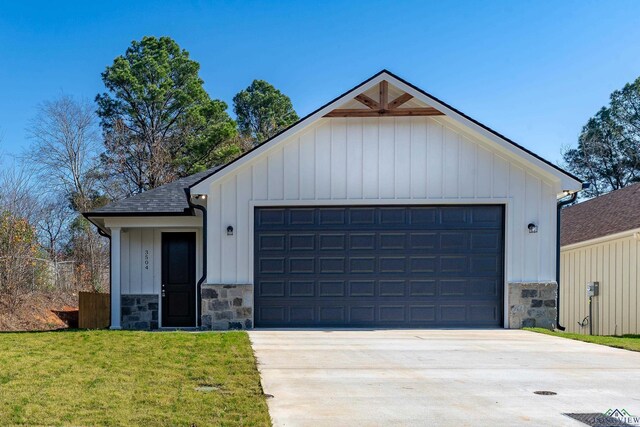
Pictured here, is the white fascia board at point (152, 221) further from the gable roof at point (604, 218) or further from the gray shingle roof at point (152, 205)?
the gable roof at point (604, 218)

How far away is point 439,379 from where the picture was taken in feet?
19.7

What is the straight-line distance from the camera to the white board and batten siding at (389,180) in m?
10.6

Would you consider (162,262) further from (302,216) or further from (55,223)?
(55,223)

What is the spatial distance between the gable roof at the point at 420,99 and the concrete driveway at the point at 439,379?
3.25m

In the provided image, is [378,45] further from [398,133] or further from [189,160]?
[189,160]

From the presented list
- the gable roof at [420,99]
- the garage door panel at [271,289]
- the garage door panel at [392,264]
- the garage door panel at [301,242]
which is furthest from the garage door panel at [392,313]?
the gable roof at [420,99]

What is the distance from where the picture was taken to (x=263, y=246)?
10.7m

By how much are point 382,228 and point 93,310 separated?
21.3 feet

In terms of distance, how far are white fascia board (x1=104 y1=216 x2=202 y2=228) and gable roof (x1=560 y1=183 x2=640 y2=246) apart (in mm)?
10180

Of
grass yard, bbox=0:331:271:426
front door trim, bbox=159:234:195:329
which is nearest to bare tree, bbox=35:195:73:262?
front door trim, bbox=159:234:195:329

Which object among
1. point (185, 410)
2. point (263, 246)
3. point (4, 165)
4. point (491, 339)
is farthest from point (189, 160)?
point (185, 410)

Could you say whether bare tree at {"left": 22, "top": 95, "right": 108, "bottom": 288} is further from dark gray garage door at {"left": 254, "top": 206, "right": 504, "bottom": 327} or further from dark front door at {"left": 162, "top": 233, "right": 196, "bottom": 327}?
dark gray garage door at {"left": 254, "top": 206, "right": 504, "bottom": 327}

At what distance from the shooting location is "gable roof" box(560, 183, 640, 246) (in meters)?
13.5

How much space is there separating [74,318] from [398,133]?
9.55m
